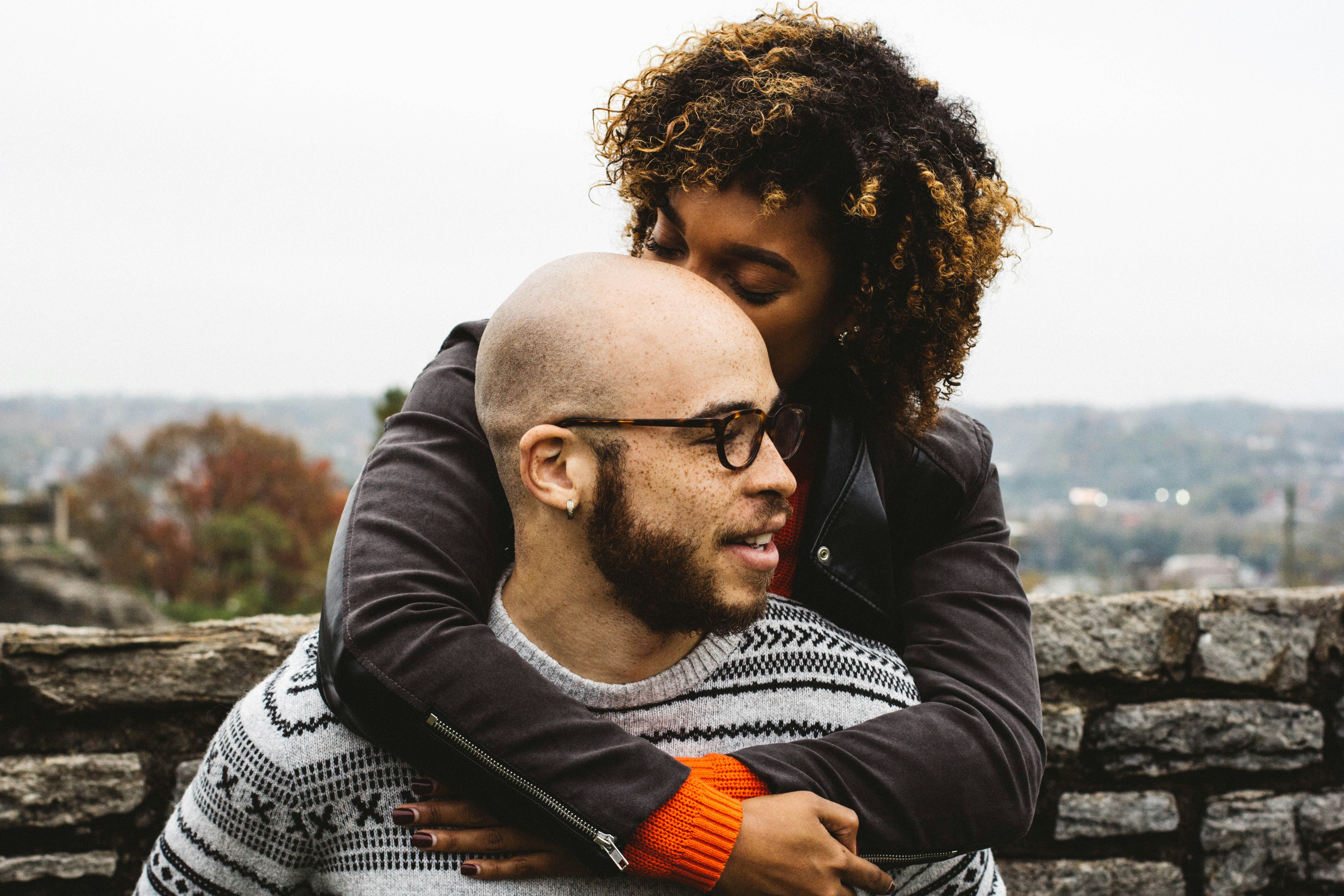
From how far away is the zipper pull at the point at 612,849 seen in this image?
126cm

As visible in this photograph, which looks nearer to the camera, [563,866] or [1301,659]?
[563,866]

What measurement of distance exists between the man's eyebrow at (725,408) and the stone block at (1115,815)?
5.50ft

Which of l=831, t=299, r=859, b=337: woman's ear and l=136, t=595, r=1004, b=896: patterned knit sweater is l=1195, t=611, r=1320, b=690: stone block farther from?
l=831, t=299, r=859, b=337: woman's ear

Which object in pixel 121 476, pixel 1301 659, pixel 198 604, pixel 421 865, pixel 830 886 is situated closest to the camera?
pixel 830 886

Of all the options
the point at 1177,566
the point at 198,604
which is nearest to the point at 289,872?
the point at 198,604

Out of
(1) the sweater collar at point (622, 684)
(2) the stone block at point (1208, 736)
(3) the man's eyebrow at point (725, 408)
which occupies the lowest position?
(2) the stone block at point (1208, 736)

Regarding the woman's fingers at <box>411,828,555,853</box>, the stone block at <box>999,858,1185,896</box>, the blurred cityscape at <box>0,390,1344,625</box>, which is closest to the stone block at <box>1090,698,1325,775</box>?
the stone block at <box>999,858,1185,896</box>

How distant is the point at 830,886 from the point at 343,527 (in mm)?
924

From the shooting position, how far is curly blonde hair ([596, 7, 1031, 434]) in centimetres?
172

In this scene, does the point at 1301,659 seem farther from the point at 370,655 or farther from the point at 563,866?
the point at 370,655

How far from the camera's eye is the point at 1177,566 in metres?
25.5

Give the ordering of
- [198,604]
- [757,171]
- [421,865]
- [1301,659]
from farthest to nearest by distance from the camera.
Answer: [198,604], [1301,659], [757,171], [421,865]

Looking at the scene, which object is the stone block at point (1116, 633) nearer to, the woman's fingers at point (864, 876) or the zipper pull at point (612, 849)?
the woman's fingers at point (864, 876)

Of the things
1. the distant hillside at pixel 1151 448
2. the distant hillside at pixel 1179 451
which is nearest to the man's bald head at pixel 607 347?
the distant hillside at pixel 1151 448
